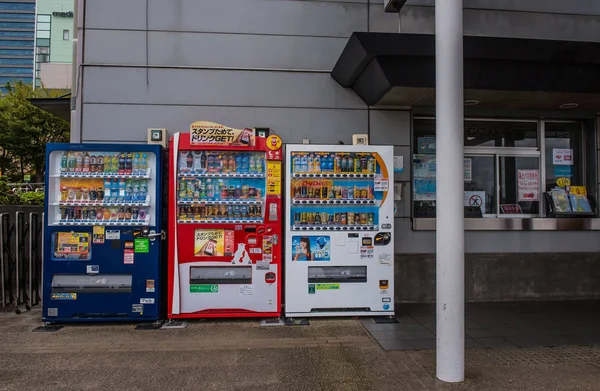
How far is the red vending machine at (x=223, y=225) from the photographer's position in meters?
5.62

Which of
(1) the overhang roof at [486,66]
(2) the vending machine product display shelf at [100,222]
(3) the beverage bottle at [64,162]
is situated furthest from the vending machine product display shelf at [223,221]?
(1) the overhang roof at [486,66]

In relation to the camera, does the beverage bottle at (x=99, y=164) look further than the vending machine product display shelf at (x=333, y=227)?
No

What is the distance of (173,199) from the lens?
5.61m

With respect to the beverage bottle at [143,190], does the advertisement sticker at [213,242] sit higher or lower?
lower

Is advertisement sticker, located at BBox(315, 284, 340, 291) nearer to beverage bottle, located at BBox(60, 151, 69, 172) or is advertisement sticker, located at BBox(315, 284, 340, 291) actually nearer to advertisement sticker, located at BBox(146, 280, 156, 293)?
advertisement sticker, located at BBox(146, 280, 156, 293)

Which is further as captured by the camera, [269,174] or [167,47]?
[167,47]

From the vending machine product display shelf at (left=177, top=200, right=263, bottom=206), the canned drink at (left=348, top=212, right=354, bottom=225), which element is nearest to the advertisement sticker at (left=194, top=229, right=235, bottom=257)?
the vending machine product display shelf at (left=177, top=200, right=263, bottom=206)

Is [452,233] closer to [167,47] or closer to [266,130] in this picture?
[266,130]

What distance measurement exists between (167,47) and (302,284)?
4.57m

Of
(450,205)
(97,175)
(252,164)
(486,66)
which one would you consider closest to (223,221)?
(252,164)

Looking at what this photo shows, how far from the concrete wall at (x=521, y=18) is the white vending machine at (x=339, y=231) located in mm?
2954

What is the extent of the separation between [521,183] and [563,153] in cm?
108

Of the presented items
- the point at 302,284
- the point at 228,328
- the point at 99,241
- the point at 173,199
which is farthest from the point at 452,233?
the point at 99,241

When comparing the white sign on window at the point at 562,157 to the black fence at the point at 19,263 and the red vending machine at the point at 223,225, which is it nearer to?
the red vending machine at the point at 223,225
